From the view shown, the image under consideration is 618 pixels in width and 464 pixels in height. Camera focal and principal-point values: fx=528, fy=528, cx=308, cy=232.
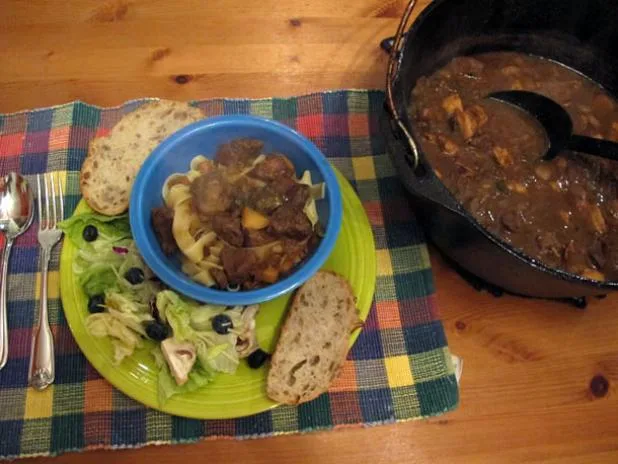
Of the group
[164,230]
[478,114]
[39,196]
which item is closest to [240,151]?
[164,230]

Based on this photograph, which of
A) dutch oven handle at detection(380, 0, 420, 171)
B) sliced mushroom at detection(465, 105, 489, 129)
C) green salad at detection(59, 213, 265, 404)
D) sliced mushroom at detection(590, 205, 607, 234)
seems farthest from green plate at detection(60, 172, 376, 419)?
sliced mushroom at detection(590, 205, 607, 234)

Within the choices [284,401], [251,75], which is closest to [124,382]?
[284,401]

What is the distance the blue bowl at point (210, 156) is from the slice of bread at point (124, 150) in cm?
20

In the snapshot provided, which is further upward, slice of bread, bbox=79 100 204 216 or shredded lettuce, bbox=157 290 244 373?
slice of bread, bbox=79 100 204 216

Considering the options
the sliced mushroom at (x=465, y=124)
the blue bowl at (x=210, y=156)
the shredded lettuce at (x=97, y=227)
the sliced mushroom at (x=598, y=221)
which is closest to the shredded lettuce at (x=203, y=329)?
the blue bowl at (x=210, y=156)

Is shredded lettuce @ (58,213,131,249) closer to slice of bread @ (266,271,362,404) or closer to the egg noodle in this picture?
the egg noodle

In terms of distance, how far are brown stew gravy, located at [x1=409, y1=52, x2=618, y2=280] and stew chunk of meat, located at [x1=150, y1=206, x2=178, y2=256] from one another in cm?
96

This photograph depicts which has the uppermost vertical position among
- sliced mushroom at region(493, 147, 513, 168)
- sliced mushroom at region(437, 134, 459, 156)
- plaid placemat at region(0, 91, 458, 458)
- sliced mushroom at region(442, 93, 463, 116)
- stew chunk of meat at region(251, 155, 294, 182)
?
sliced mushroom at region(442, 93, 463, 116)

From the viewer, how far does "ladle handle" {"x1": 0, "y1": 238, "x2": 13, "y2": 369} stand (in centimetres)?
180

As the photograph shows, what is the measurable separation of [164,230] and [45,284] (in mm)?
485

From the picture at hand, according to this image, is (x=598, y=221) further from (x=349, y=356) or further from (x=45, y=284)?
(x=45, y=284)

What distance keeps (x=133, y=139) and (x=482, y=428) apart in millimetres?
1692

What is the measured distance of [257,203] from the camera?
6.03ft

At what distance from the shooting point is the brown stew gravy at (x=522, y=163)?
184 cm
